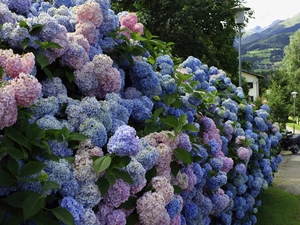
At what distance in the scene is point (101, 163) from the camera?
5.21ft

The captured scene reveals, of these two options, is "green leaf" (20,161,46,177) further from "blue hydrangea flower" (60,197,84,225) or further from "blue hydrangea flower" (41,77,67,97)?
"blue hydrangea flower" (41,77,67,97)

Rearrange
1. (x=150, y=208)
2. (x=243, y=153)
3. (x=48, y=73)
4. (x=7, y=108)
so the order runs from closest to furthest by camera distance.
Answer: (x=7, y=108), (x=150, y=208), (x=48, y=73), (x=243, y=153)

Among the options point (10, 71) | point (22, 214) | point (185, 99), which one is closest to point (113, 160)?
point (22, 214)

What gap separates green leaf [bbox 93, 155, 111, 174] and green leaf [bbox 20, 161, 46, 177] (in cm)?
24

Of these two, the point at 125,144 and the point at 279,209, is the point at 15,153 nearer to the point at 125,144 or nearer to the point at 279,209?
the point at 125,144

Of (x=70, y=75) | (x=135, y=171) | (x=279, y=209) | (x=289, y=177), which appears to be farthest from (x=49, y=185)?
(x=289, y=177)

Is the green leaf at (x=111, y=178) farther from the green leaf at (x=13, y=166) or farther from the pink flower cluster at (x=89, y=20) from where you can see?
the pink flower cluster at (x=89, y=20)

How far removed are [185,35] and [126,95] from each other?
11.3 m

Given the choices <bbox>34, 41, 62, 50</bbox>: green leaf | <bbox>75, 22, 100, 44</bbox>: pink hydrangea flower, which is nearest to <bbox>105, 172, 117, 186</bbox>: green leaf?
<bbox>34, 41, 62, 50</bbox>: green leaf

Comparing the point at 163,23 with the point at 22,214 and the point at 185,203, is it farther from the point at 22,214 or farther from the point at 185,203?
the point at 22,214

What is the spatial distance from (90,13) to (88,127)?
911 millimetres

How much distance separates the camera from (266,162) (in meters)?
5.55

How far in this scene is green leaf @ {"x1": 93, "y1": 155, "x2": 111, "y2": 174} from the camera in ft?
5.11

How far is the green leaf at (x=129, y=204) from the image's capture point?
5.97 feet
